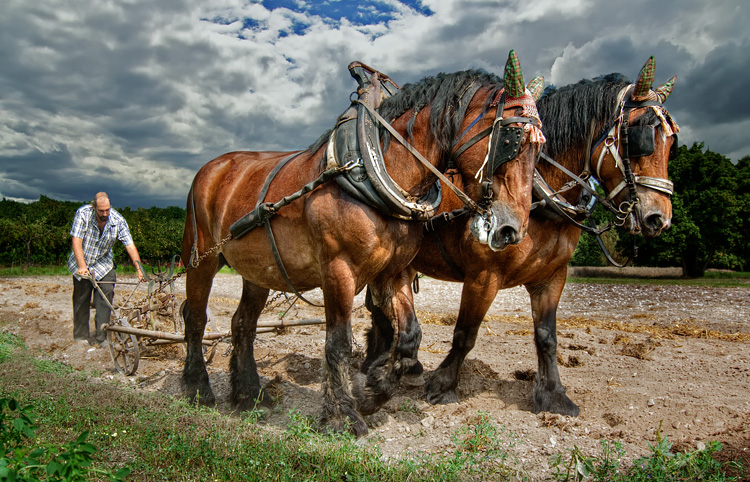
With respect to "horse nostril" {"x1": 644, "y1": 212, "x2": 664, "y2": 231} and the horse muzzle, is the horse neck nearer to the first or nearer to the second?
the horse muzzle

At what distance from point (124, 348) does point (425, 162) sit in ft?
13.5

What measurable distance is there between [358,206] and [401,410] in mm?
1927

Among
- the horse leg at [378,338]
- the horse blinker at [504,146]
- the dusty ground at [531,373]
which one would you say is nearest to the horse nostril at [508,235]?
the horse blinker at [504,146]

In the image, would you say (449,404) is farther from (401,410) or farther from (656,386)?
(656,386)

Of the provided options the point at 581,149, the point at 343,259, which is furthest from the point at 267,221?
the point at 581,149

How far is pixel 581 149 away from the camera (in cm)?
419

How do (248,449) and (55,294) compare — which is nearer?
(248,449)

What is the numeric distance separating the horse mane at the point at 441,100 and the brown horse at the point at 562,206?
1.01 m

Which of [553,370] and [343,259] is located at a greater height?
[343,259]

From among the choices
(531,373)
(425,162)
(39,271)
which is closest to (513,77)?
(425,162)

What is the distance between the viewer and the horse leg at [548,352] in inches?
165

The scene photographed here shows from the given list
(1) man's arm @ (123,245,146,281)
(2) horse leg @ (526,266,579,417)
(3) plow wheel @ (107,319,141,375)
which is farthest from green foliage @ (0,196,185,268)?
(2) horse leg @ (526,266,579,417)

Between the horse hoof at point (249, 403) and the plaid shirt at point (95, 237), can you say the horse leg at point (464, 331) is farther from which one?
the plaid shirt at point (95, 237)

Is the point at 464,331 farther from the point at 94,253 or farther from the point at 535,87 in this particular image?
the point at 94,253
